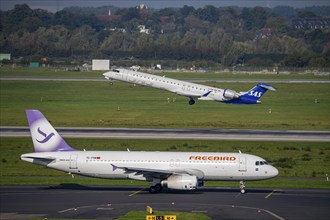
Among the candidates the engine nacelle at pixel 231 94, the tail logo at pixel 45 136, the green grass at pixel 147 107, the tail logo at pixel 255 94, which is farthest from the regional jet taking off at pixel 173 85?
the tail logo at pixel 45 136

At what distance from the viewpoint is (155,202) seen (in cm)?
5806

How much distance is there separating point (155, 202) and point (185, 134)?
3673 centimetres

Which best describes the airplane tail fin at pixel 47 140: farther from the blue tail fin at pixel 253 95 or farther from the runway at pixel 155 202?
the blue tail fin at pixel 253 95

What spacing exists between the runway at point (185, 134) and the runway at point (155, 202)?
26.1 meters

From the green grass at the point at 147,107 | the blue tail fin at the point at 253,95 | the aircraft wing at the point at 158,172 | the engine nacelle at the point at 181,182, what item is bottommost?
the green grass at the point at 147,107

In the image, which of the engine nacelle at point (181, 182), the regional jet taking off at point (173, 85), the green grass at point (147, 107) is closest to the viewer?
the engine nacelle at point (181, 182)

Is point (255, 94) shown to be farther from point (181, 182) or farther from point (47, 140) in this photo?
point (47, 140)

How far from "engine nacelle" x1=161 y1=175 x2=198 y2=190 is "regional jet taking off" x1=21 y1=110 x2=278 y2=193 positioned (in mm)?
119

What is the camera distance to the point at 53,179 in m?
69.1

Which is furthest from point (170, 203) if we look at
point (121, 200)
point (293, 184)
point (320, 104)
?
point (320, 104)

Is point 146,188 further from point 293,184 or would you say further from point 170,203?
point 293,184

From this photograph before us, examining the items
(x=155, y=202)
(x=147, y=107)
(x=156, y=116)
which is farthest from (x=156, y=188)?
(x=147, y=107)

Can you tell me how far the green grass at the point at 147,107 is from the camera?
109500 millimetres

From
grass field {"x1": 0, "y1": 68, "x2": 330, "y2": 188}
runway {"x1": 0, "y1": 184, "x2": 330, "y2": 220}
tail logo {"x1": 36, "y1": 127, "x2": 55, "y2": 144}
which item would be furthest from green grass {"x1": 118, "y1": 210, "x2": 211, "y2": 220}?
grass field {"x1": 0, "y1": 68, "x2": 330, "y2": 188}
